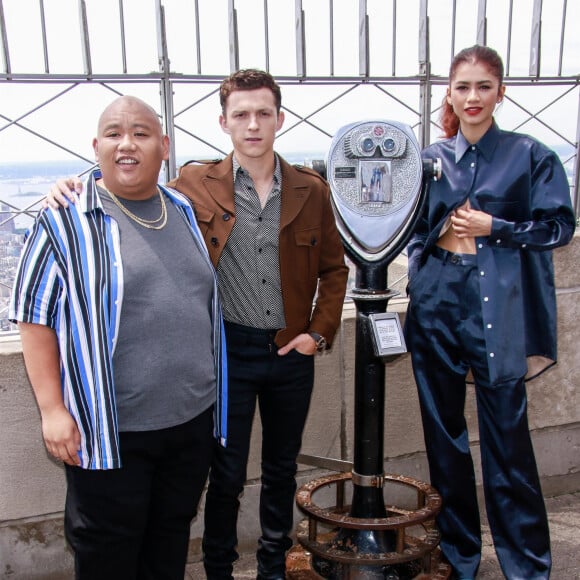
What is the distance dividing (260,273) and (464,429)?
931 mm

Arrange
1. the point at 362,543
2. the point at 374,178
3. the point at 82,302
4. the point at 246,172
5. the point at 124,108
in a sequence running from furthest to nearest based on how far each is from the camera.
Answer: the point at 362,543 < the point at 246,172 < the point at 374,178 < the point at 124,108 < the point at 82,302

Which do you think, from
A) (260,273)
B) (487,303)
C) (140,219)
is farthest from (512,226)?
(140,219)

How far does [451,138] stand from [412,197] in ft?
1.49

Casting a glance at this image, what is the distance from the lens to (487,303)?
230cm

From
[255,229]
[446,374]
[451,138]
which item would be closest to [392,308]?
[446,374]

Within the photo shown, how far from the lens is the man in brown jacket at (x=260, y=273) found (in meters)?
2.16

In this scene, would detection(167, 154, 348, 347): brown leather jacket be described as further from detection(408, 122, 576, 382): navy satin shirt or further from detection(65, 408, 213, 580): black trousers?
detection(65, 408, 213, 580): black trousers

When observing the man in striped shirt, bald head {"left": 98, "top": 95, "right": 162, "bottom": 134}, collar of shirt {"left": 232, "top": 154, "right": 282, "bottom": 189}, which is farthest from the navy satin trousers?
bald head {"left": 98, "top": 95, "right": 162, "bottom": 134}

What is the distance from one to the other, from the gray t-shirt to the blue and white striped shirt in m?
0.05

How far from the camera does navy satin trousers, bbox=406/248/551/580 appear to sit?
2.36 m

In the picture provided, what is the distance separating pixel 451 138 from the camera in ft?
8.12

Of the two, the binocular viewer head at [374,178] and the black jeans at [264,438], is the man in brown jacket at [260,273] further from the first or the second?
the binocular viewer head at [374,178]

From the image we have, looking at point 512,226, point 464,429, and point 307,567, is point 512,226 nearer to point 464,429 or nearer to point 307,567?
point 464,429

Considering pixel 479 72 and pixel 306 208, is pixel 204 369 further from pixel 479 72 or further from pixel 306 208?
pixel 479 72
